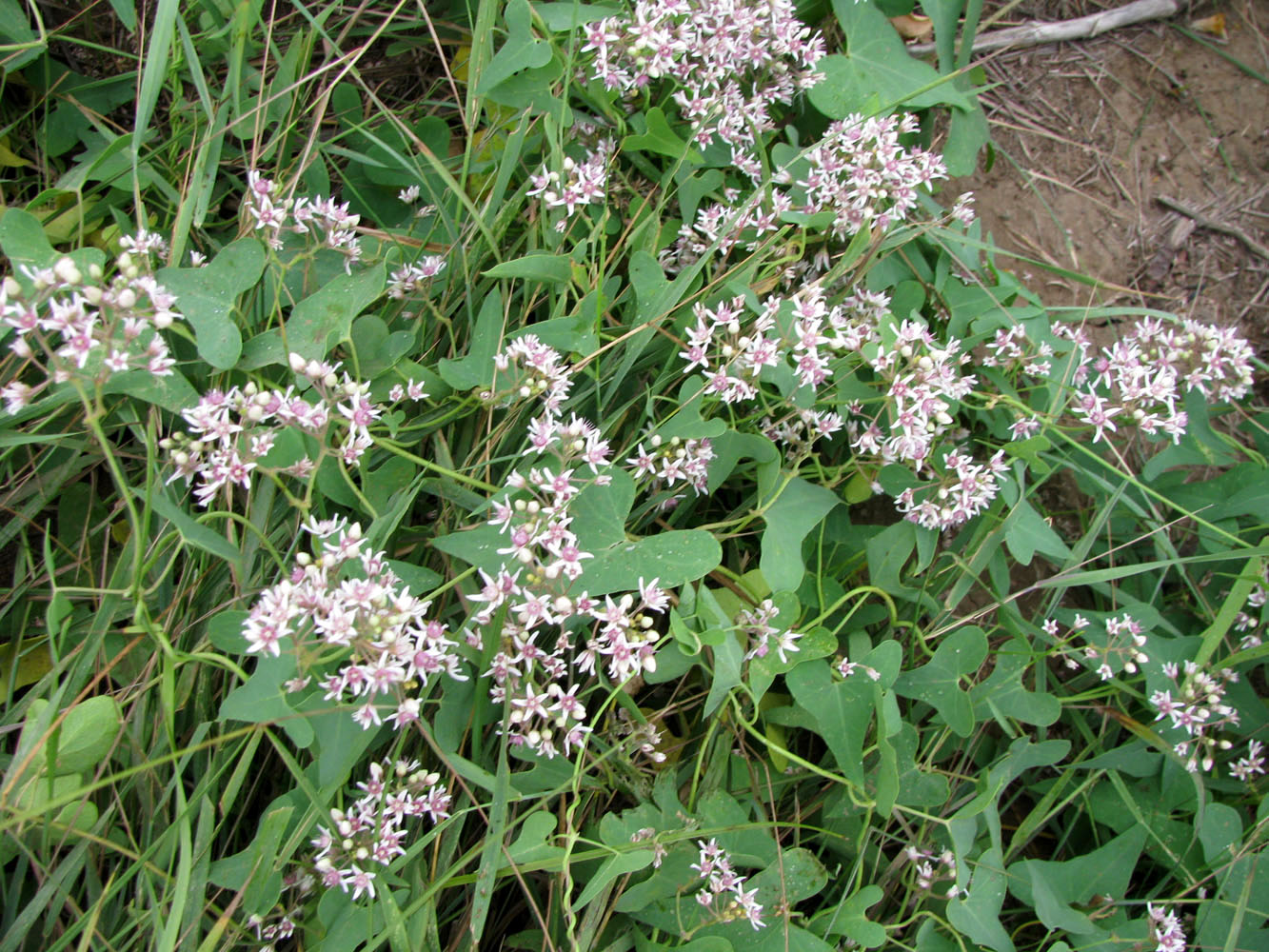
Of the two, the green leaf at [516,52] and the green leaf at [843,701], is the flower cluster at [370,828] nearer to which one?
the green leaf at [843,701]

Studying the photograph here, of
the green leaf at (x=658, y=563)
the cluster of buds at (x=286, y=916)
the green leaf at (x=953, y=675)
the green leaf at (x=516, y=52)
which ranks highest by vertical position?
the green leaf at (x=516, y=52)

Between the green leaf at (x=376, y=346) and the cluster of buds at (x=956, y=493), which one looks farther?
the cluster of buds at (x=956, y=493)

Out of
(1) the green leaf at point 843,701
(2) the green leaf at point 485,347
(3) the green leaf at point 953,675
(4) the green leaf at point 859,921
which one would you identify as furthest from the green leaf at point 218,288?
(4) the green leaf at point 859,921

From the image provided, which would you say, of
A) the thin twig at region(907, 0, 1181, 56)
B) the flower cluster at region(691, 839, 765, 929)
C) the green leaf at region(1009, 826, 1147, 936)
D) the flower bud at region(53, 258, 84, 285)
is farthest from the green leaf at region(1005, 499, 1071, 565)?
the flower bud at region(53, 258, 84, 285)

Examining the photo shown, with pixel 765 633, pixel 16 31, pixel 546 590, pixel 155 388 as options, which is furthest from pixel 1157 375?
pixel 16 31

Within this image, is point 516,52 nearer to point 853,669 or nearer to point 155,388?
point 155,388

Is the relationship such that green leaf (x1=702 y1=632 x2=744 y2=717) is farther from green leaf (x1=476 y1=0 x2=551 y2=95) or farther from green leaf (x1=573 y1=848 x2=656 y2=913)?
green leaf (x1=476 y1=0 x2=551 y2=95)

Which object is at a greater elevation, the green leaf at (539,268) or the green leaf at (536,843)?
the green leaf at (539,268)
